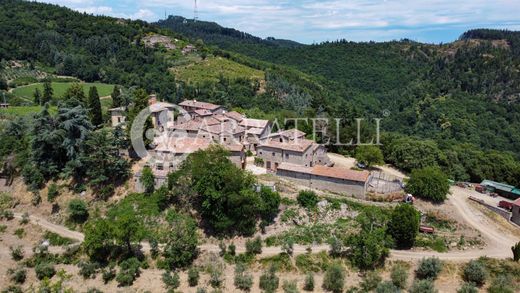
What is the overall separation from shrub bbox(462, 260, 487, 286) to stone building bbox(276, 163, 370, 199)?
49.8 ft

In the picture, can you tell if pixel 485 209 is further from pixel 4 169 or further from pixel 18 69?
pixel 18 69

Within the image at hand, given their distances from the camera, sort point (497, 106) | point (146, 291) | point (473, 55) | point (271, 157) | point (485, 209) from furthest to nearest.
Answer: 1. point (473, 55)
2. point (497, 106)
3. point (271, 157)
4. point (485, 209)
5. point (146, 291)

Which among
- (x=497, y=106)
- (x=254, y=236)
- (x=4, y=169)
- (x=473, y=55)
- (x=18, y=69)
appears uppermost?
(x=473, y=55)

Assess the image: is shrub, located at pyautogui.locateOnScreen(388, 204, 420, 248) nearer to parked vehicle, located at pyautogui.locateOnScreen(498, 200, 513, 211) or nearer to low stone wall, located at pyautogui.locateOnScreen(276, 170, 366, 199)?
low stone wall, located at pyautogui.locateOnScreen(276, 170, 366, 199)

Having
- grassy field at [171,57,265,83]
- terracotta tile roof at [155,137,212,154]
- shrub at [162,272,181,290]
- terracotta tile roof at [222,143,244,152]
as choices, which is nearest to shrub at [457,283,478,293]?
shrub at [162,272,181,290]

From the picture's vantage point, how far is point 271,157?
59.1 meters

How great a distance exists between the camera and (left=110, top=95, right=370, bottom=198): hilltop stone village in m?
54.0

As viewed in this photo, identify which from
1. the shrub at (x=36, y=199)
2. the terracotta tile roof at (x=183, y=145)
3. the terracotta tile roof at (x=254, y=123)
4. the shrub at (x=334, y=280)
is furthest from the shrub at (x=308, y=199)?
the shrub at (x=36, y=199)

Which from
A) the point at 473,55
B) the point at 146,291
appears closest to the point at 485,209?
the point at 146,291

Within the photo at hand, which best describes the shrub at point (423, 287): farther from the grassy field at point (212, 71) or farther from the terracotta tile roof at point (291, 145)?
the grassy field at point (212, 71)

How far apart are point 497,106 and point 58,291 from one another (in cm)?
15647

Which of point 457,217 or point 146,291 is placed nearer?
point 146,291

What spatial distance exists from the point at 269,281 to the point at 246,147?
27672 millimetres

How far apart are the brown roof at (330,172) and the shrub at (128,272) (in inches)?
923
